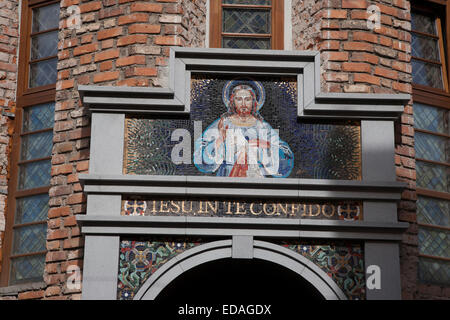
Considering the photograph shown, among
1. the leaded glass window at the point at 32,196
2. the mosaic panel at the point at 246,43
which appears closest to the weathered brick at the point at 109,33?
the mosaic panel at the point at 246,43

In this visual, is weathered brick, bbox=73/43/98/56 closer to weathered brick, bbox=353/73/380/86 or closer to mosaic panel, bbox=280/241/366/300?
weathered brick, bbox=353/73/380/86

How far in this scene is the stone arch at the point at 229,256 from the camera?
7.59 meters

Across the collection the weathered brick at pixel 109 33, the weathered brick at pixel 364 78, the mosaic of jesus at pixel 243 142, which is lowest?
the mosaic of jesus at pixel 243 142

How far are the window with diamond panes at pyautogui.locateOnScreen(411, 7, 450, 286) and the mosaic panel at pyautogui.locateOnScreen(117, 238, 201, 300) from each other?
8.35 feet

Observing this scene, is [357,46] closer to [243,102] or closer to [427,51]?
[243,102]

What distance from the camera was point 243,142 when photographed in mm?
8086

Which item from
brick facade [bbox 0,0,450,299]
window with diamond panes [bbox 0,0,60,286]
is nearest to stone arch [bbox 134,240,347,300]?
brick facade [bbox 0,0,450,299]

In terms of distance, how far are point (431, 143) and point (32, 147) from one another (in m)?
4.27

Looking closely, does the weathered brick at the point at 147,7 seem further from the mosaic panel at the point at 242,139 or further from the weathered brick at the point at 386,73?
the weathered brick at the point at 386,73

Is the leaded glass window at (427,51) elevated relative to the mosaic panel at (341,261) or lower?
elevated

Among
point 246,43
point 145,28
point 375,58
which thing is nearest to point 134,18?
point 145,28

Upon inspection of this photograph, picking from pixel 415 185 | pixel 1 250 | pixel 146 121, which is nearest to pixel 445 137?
pixel 415 185

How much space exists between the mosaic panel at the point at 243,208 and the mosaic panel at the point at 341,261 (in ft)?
0.82

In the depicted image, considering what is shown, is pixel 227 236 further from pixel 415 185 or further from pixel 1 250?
pixel 1 250
